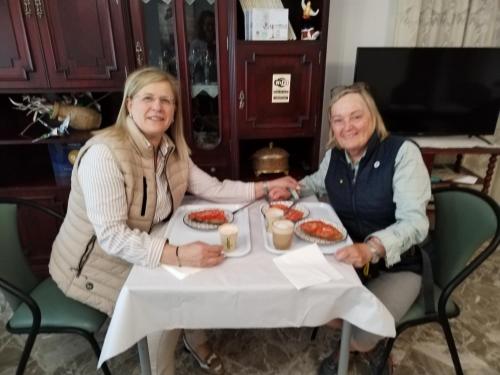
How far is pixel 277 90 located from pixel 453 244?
111cm

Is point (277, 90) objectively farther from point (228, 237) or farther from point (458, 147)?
point (458, 147)

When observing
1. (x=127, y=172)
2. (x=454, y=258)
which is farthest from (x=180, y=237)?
(x=454, y=258)

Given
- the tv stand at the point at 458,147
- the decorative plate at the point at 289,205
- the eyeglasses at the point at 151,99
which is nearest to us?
the eyeglasses at the point at 151,99

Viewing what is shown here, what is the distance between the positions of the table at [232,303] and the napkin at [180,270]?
0.05ft

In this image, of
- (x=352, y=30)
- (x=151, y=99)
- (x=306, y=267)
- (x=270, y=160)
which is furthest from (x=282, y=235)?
(x=352, y=30)

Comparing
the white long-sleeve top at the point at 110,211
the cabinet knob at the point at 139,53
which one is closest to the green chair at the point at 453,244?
the white long-sleeve top at the point at 110,211

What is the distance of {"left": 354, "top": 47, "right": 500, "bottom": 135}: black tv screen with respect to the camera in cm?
203

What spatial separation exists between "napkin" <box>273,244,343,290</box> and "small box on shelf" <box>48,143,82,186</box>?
1.55 meters

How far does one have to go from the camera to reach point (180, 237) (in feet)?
4.01

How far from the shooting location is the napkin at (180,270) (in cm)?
102

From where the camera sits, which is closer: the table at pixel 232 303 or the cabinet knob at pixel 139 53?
the table at pixel 232 303

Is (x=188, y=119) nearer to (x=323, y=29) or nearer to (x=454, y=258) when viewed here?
(x=323, y=29)

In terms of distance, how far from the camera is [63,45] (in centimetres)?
177

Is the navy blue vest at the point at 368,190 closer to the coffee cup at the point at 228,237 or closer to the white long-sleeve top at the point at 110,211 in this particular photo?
the coffee cup at the point at 228,237
